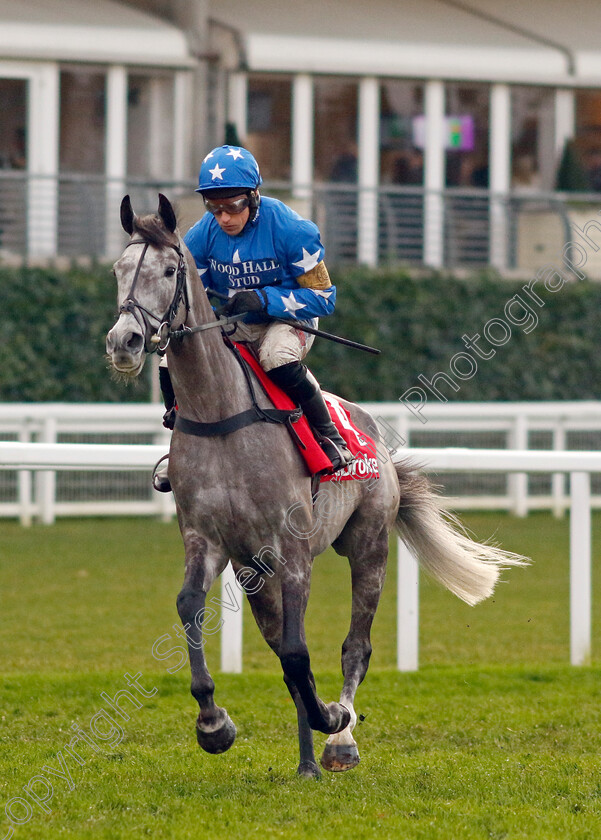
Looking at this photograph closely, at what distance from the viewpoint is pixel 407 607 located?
5.79m

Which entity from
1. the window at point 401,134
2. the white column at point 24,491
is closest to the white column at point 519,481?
the white column at point 24,491

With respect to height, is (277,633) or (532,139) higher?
(532,139)

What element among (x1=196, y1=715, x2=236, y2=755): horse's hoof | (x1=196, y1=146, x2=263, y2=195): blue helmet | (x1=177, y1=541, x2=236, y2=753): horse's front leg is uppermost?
(x1=196, y1=146, x2=263, y2=195): blue helmet

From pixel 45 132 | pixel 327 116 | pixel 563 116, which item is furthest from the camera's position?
pixel 563 116

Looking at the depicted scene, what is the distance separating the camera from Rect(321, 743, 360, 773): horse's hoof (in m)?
4.15

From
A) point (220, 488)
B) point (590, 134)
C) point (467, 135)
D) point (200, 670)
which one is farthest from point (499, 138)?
point (200, 670)

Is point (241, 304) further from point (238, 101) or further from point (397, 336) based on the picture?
point (238, 101)

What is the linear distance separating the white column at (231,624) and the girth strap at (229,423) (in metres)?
1.57

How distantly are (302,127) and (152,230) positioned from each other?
12.0 metres

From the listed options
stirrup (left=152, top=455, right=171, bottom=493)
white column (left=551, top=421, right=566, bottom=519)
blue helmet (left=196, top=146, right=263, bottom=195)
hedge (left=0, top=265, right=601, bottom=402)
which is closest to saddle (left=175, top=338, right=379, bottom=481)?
stirrup (left=152, top=455, right=171, bottom=493)

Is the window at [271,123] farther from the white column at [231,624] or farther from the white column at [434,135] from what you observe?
the white column at [231,624]

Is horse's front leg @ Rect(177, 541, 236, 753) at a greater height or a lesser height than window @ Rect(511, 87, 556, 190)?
lesser

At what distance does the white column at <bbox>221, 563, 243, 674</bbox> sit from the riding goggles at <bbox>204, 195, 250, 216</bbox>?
75.9 inches

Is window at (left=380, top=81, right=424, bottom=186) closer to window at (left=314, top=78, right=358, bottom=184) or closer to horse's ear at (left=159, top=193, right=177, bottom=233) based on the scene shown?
window at (left=314, top=78, right=358, bottom=184)
